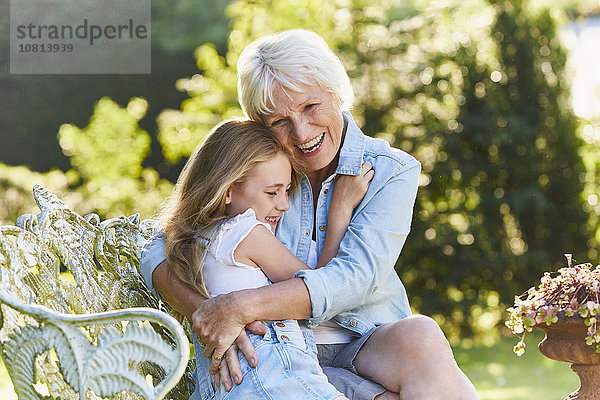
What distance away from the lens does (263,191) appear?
206cm

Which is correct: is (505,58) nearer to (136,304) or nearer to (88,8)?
(88,8)

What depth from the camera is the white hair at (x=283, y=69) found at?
217 centimetres

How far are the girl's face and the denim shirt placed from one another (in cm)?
19

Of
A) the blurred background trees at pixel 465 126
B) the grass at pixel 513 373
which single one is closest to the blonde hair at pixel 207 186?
the grass at pixel 513 373

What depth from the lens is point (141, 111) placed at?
890 centimetres

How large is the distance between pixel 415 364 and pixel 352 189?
1.65 feet

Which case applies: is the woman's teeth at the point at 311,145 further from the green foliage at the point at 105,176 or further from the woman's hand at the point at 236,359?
the green foliage at the point at 105,176

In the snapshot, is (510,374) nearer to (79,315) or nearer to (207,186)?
(207,186)

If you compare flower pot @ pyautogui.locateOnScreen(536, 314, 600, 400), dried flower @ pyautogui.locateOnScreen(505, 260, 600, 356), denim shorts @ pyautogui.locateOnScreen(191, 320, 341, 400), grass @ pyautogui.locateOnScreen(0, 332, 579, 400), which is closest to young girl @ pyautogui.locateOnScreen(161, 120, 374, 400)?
denim shorts @ pyautogui.locateOnScreen(191, 320, 341, 400)

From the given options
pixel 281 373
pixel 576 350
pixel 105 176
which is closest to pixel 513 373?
pixel 576 350

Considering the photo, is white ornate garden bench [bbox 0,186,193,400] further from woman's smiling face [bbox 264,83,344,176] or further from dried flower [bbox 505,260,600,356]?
dried flower [bbox 505,260,600,356]

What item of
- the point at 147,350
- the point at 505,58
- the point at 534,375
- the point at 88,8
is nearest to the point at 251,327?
the point at 147,350

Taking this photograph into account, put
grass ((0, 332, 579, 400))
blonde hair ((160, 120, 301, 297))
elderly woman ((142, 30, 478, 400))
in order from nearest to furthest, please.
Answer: elderly woman ((142, 30, 478, 400)) < blonde hair ((160, 120, 301, 297)) < grass ((0, 332, 579, 400))

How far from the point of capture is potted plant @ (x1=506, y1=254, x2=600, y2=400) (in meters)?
A: 2.34
